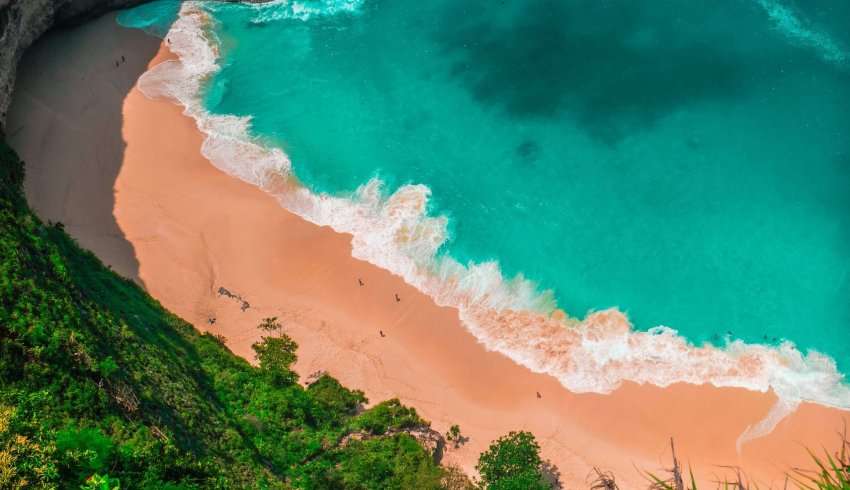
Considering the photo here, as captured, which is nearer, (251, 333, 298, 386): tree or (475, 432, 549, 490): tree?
(475, 432, 549, 490): tree

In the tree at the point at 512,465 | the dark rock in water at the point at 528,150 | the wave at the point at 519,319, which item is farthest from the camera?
the dark rock in water at the point at 528,150

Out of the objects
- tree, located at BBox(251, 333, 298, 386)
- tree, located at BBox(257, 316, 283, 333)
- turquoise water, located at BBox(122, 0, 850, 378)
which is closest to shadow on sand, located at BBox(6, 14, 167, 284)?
turquoise water, located at BBox(122, 0, 850, 378)

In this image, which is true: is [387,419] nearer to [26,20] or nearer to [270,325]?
[270,325]

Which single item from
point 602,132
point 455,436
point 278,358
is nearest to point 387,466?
point 455,436

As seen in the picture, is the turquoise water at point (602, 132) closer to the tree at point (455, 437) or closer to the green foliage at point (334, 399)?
the tree at point (455, 437)

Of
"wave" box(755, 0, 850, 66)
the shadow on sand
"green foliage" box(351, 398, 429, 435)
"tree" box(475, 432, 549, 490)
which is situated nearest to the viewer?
"tree" box(475, 432, 549, 490)

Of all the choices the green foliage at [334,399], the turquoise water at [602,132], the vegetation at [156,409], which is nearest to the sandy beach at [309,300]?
the green foliage at [334,399]

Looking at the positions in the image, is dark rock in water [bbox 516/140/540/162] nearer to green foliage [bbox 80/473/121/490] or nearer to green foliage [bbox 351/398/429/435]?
green foliage [bbox 351/398/429/435]
